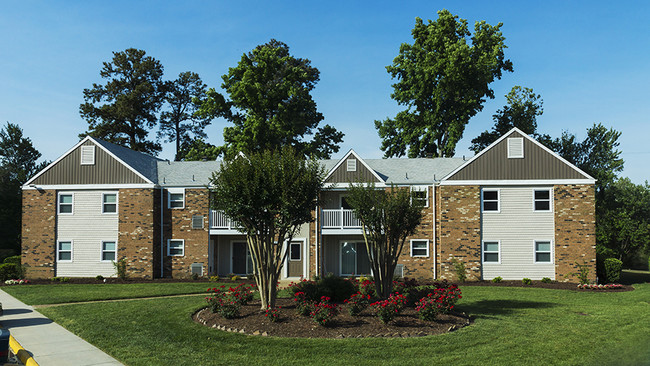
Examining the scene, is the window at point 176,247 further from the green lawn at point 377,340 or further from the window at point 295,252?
the green lawn at point 377,340

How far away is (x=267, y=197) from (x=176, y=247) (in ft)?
52.0

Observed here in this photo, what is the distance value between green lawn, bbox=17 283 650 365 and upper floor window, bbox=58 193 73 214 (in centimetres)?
1225

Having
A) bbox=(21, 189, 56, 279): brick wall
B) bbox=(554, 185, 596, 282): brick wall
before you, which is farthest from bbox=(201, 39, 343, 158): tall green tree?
bbox=(554, 185, 596, 282): brick wall

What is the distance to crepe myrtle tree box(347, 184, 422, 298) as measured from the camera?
1436 centimetres

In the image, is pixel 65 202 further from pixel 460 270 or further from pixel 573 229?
pixel 573 229

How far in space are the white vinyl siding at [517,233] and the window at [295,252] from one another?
9.70 m

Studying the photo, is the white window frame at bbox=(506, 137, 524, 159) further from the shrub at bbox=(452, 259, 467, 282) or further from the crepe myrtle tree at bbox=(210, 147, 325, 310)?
the crepe myrtle tree at bbox=(210, 147, 325, 310)

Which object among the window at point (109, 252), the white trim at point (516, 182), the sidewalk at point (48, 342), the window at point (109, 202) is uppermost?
the white trim at point (516, 182)

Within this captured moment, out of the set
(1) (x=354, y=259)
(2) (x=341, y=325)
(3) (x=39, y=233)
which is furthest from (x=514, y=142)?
(3) (x=39, y=233)

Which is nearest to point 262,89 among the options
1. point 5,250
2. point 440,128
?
point 440,128

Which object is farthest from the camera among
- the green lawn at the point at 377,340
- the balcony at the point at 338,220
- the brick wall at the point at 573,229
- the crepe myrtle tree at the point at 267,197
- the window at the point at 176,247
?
the window at the point at 176,247

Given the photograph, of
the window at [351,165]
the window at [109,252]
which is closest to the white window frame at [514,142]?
the window at [351,165]

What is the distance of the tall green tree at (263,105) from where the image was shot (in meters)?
36.0

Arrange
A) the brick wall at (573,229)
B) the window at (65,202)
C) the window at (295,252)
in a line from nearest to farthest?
the brick wall at (573,229)
the window at (65,202)
the window at (295,252)
